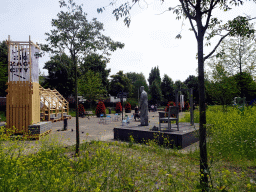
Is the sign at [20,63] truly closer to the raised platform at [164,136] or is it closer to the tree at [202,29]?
the raised platform at [164,136]

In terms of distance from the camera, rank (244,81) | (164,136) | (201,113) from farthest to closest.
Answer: (244,81) → (164,136) → (201,113)

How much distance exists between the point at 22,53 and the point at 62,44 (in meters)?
5.16

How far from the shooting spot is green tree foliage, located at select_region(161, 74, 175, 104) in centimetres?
5684

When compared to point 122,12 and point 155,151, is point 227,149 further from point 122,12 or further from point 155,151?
point 122,12

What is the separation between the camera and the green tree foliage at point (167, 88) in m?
56.8

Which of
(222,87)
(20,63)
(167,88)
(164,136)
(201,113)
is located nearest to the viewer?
(201,113)

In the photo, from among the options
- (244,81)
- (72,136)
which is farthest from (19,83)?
(244,81)

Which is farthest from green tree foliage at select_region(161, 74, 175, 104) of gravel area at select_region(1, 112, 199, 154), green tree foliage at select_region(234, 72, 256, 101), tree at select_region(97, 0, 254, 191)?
tree at select_region(97, 0, 254, 191)

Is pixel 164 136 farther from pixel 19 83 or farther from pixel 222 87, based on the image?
pixel 222 87

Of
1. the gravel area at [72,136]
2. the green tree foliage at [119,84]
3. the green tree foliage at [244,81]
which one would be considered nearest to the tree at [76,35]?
the gravel area at [72,136]

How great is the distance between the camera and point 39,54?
21.3ft

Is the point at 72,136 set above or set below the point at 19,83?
below

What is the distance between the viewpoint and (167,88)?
5725 centimetres

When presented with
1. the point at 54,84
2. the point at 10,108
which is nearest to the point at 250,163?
the point at 10,108
